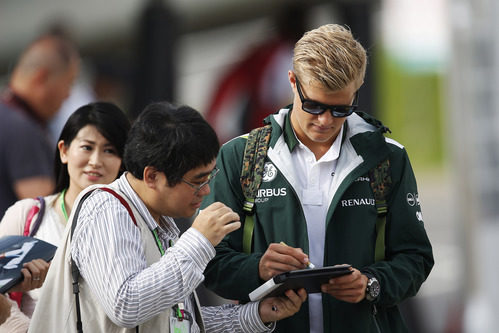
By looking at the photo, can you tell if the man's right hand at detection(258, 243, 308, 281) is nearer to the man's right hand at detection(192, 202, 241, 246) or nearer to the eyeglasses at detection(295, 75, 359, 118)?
the man's right hand at detection(192, 202, 241, 246)

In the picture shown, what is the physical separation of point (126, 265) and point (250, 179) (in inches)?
27.5

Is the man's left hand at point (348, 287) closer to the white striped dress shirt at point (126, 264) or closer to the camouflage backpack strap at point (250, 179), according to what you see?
the camouflage backpack strap at point (250, 179)

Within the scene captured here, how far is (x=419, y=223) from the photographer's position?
2.92 meters

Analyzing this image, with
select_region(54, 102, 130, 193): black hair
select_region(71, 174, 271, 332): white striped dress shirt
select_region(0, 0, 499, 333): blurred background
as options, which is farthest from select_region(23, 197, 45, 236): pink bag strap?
select_region(0, 0, 499, 333): blurred background

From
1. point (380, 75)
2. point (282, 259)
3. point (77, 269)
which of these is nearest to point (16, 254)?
point (77, 269)

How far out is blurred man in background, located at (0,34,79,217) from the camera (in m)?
4.29

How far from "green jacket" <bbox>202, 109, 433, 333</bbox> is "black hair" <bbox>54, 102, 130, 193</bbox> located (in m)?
0.49

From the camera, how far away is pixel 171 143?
2.51 m

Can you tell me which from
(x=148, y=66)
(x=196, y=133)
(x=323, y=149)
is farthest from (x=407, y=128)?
(x=196, y=133)

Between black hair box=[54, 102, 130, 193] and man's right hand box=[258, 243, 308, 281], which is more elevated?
black hair box=[54, 102, 130, 193]

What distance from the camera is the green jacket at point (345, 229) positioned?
2834 millimetres

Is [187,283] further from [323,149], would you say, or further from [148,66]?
[148,66]

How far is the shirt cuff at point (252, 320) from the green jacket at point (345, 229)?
0.15ft

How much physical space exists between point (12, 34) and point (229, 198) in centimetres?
387
